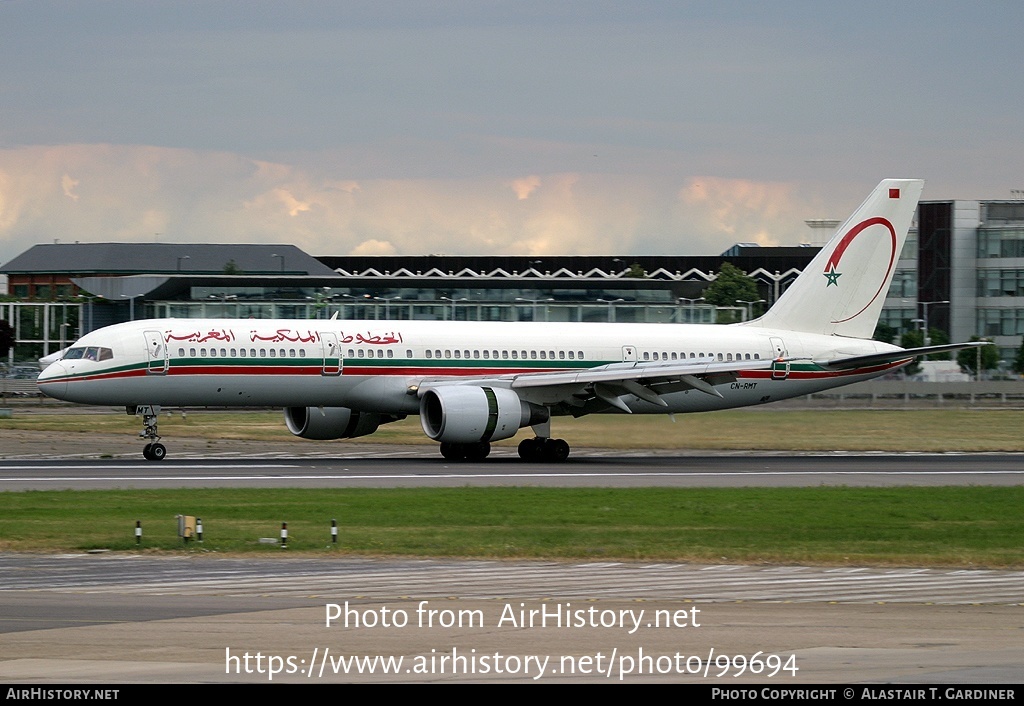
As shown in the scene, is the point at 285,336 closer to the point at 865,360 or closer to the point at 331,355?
the point at 331,355

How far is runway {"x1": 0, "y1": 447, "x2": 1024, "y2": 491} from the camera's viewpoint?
3462 centimetres

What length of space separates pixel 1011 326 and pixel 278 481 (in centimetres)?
10959

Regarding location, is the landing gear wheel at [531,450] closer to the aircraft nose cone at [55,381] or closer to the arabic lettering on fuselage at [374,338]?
the arabic lettering on fuselage at [374,338]

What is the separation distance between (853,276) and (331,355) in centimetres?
2026

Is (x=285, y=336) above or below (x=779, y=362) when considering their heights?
above

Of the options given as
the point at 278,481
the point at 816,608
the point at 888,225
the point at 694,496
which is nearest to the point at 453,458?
the point at 278,481

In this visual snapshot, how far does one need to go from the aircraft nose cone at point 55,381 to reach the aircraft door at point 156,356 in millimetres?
2418

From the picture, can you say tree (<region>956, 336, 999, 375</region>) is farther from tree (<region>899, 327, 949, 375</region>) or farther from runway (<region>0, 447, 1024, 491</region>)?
runway (<region>0, 447, 1024, 491</region>)

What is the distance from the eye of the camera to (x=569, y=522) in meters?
26.1

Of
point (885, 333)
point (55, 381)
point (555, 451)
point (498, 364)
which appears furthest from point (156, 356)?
point (885, 333)

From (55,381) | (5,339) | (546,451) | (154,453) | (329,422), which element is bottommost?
(546,451)

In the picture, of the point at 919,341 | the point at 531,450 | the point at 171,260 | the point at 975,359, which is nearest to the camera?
the point at 531,450

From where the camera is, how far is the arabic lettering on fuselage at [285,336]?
41781 mm
